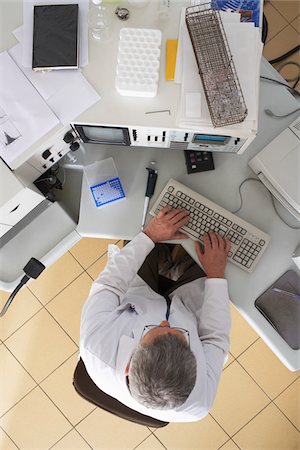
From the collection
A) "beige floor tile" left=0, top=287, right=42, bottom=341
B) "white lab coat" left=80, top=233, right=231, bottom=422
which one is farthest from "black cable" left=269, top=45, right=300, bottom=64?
"beige floor tile" left=0, top=287, right=42, bottom=341

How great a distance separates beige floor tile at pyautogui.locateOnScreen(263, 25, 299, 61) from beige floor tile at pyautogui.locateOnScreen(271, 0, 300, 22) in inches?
2.5

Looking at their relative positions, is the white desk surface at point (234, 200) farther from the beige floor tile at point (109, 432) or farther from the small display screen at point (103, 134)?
the beige floor tile at point (109, 432)

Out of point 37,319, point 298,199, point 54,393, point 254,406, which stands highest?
point 298,199

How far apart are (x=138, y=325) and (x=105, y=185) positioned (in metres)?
0.53

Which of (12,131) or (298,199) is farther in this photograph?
(298,199)

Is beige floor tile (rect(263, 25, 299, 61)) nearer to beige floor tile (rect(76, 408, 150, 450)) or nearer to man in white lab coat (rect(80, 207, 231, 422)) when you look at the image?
man in white lab coat (rect(80, 207, 231, 422))

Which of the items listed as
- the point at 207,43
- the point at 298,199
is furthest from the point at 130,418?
the point at 207,43

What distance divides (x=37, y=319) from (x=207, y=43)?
1.72 metres

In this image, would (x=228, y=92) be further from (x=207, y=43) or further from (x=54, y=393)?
(x=54, y=393)

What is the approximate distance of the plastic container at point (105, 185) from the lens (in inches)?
60.5

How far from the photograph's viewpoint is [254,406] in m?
2.24

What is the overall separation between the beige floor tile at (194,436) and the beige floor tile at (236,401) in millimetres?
50

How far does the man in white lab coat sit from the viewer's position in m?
1.18

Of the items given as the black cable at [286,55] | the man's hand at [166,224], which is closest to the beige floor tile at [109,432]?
the man's hand at [166,224]
